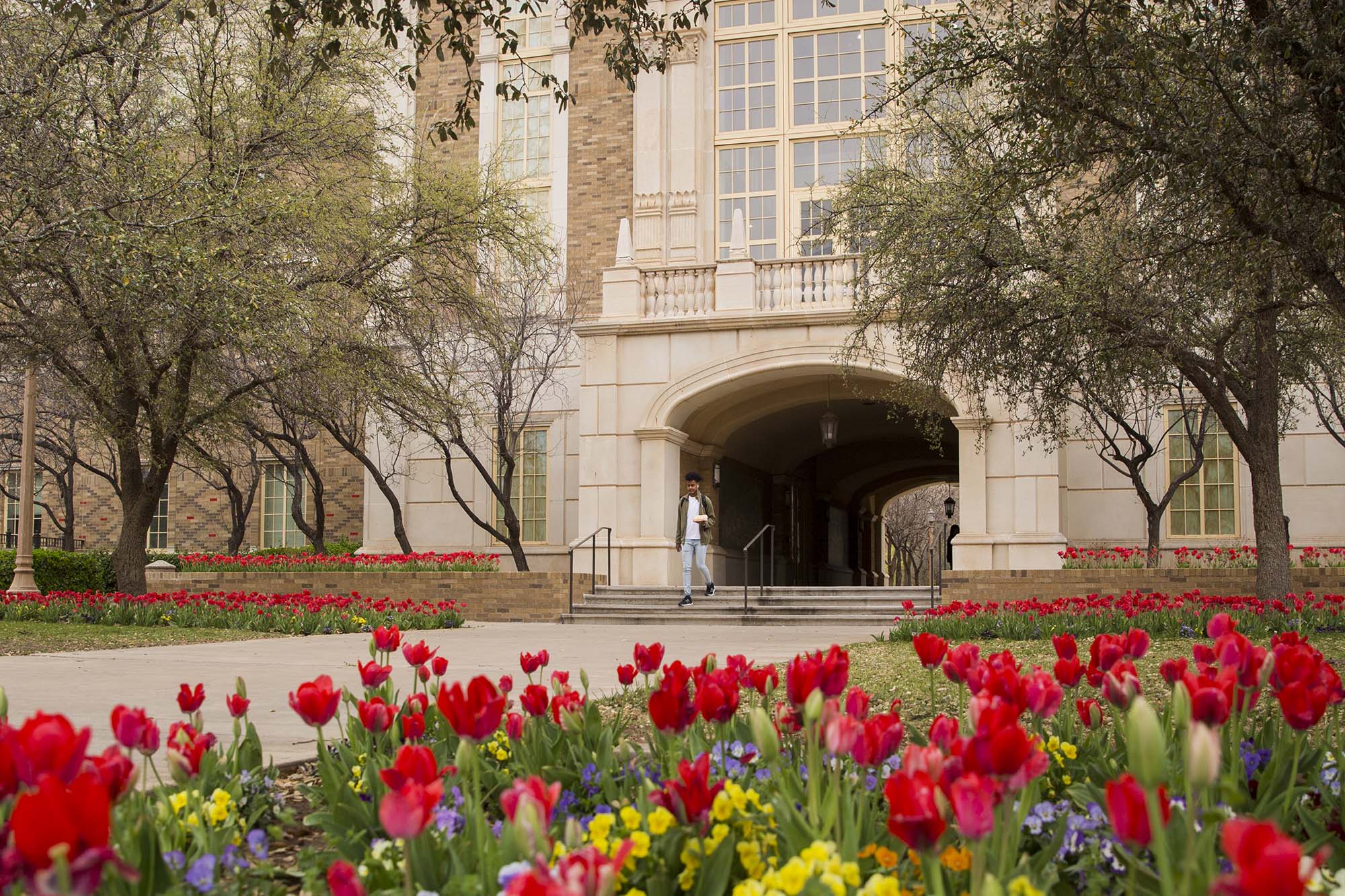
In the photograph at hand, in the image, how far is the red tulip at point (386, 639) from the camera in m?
4.06

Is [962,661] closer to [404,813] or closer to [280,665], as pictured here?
[404,813]

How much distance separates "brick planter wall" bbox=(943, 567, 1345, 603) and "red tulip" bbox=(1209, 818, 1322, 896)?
15.1m

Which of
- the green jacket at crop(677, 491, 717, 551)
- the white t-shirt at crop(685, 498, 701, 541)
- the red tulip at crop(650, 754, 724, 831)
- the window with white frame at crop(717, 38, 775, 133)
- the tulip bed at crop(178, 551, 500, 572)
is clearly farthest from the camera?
the window with white frame at crop(717, 38, 775, 133)

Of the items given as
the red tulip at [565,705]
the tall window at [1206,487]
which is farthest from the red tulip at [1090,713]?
the tall window at [1206,487]

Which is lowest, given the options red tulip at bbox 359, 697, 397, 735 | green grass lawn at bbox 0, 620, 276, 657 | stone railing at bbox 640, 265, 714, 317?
green grass lawn at bbox 0, 620, 276, 657

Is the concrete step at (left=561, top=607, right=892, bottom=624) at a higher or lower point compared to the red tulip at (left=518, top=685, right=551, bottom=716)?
lower

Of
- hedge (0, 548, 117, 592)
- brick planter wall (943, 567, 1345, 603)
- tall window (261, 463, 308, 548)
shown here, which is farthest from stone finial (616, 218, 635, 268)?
tall window (261, 463, 308, 548)

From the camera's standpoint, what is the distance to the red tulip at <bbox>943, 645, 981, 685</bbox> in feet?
9.88

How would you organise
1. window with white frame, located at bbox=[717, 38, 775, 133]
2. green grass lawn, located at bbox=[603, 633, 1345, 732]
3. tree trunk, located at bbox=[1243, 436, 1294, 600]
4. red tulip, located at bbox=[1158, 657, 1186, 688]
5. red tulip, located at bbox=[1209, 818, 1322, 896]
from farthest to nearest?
1. window with white frame, located at bbox=[717, 38, 775, 133]
2. tree trunk, located at bbox=[1243, 436, 1294, 600]
3. green grass lawn, located at bbox=[603, 633, 1345, 732]
4. red tulip, located at bbox=[1158, 657, 1186, 688]
5. red tulip, located at bbox=[1209, 818, 1322, 896]

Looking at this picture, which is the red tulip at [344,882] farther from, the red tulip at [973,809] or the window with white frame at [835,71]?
the window with white frame at [835,71]

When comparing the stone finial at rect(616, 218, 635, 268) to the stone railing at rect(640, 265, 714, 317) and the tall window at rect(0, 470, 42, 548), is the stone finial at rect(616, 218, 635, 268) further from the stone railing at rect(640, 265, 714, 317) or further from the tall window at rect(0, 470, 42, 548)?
the tall window at rect(0, 470, 42, 548)

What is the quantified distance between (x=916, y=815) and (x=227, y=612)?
14.3 m

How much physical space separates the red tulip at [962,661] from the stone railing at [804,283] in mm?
17699

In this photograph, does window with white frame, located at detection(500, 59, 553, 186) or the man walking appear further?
window with white frame, located at detection(500, 59, 553, 186)
